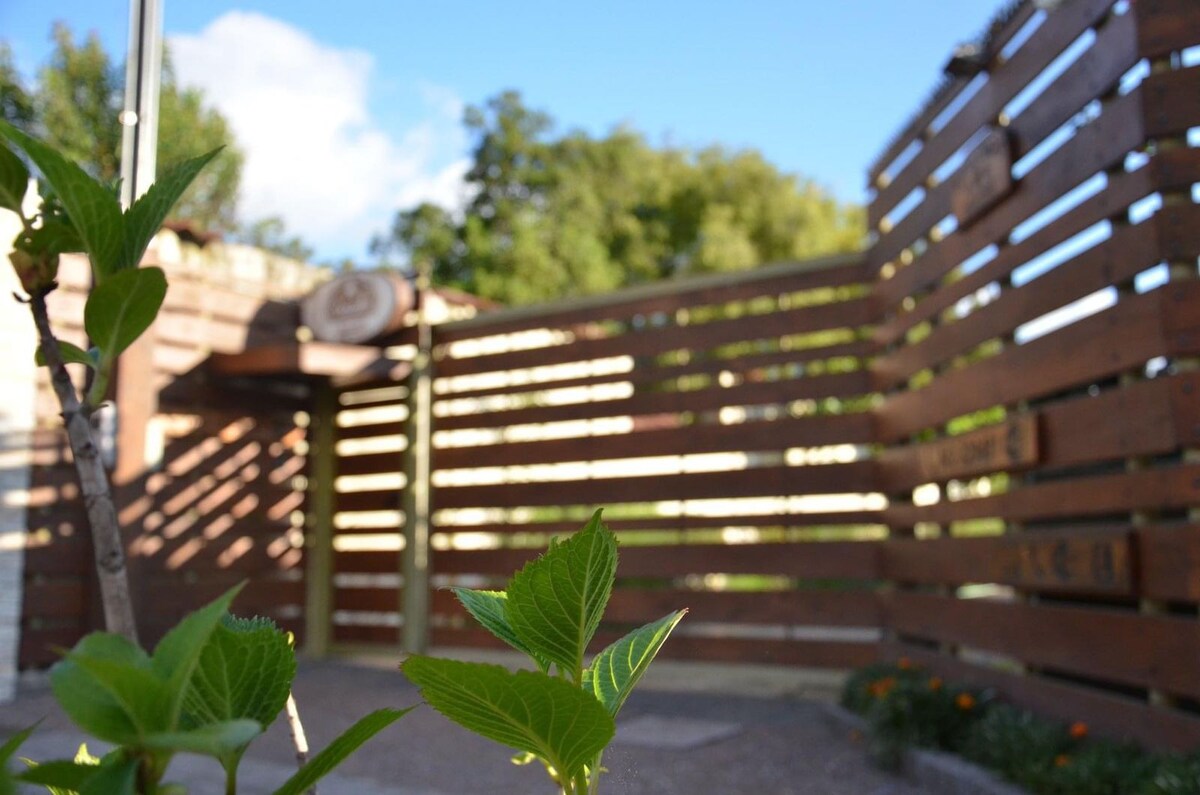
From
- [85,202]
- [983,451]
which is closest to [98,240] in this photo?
[85,202]

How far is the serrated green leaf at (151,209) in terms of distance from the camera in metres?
0.81

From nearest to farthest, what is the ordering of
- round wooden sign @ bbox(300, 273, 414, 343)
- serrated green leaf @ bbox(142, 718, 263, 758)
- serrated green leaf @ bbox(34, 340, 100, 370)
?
serrated green leaf @ bbox(142, 718, 263, 758)
serrated green leaf @ bbox(34, 340, 100, 370)
round wooden sign @ bbox(300, 273, 414, 343)

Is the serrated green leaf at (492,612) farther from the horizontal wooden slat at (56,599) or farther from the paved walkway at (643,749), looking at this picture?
the horizontal wooden slat at (56,599)

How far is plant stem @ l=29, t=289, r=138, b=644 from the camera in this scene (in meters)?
0.79

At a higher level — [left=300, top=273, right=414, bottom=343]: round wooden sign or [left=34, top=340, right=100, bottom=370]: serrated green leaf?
[left=300, top=273, right=414, bottom=343]: round wooden sign

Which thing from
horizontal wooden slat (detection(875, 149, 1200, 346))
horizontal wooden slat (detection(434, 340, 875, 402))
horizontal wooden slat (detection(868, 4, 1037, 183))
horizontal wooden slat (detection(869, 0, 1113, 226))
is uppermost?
horizontal wooden slat (detection(868, 4, 1037, 183))

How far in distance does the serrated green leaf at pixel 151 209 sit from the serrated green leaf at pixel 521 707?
1.21ft

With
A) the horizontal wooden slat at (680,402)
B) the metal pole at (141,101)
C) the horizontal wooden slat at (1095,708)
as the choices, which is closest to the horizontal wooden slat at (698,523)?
the horizontal wooden slat at (680,402)

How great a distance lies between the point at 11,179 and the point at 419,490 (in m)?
7.91

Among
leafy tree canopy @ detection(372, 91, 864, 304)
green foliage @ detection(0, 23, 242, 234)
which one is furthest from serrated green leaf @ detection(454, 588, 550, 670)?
leafy tree canopy @ detection(372, 91, 864, 304)

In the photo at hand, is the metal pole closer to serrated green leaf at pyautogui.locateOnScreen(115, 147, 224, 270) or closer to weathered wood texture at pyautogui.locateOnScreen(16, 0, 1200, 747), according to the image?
serrated green leaf at pyautogui.locateOnScreen(115, 147, 224, 270)

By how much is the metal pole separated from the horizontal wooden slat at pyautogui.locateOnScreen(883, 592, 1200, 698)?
11.1 ft

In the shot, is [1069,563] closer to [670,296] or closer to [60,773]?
[670,296]

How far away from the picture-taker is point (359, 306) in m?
8.51
